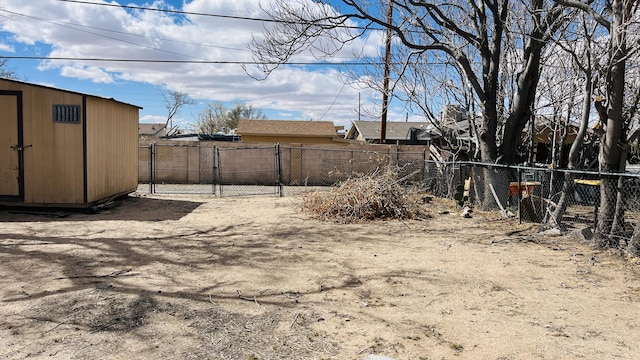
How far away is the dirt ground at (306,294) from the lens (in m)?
3.70

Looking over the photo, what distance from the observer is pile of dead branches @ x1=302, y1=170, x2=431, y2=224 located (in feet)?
33.1

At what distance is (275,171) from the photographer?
20.1 meters

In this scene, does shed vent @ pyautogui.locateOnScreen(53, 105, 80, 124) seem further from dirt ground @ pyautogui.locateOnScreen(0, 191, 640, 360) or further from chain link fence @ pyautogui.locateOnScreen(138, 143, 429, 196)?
chain link fence @ pyautogui.locateOnScreen(138, 143, 429, 196)

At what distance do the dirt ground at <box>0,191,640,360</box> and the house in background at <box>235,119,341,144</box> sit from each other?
1841 centimetres

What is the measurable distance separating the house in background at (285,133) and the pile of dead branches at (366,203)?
1613 cm

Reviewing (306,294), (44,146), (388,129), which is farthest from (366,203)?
(388,129)

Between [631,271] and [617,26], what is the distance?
3763mm

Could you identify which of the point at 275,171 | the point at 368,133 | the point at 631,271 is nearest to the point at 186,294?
the point at 631,271

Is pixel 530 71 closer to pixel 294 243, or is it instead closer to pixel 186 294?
pixel 294 243

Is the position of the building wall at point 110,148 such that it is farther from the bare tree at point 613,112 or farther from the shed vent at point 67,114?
the bare tree at point 613,112

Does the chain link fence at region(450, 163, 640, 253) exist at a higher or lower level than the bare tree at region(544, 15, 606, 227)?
lower

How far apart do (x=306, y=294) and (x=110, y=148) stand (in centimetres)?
827

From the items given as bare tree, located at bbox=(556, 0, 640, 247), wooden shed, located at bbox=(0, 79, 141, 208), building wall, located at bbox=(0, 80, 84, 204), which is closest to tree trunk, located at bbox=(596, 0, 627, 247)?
bare tree, located at bbox=(556, 0, 640, 247)

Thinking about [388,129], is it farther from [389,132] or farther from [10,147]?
[10,147]
